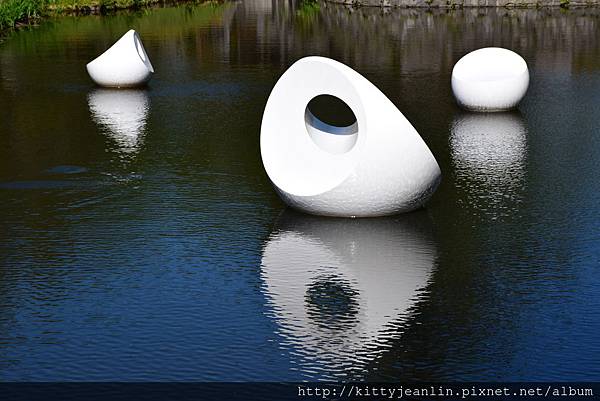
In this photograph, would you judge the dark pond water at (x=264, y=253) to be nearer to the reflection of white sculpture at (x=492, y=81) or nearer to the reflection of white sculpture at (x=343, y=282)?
the reflection of white sculpture at (x=343, y=282)

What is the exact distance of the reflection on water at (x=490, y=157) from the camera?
1595 cm

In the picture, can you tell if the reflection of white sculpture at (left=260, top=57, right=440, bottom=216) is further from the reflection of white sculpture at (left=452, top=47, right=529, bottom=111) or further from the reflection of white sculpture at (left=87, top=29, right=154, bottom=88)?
the reflection of white sculpture at (left=87, top=29, right=154, bottom=88)

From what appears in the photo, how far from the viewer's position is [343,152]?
50.3ft

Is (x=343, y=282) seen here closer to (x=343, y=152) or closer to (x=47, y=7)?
(x=343, y=152)

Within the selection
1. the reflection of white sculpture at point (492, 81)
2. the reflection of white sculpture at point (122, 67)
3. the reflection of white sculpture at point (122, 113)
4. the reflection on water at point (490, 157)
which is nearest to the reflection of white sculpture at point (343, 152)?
the reflection on water at point (490, 157)

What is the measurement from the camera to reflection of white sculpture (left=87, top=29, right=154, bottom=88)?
26.2 m

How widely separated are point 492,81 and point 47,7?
32216 millimetres

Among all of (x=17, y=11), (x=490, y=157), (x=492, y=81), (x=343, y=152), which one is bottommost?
(x=490, y=157)

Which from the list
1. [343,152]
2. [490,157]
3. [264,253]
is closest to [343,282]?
[264,253]

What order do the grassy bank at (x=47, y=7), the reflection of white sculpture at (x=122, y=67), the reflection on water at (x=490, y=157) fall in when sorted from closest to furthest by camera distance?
the reflection on water at (x=490, y=157), the reflection of white sculpture at (x=122, y=67), the grassy bank at (x=47, y=7)

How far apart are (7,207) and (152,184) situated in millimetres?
2267

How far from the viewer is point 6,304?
1182cm

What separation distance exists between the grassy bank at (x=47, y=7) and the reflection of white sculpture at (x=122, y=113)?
18200mm

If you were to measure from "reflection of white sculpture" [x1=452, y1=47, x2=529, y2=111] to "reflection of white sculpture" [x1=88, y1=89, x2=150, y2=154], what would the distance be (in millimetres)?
6669
